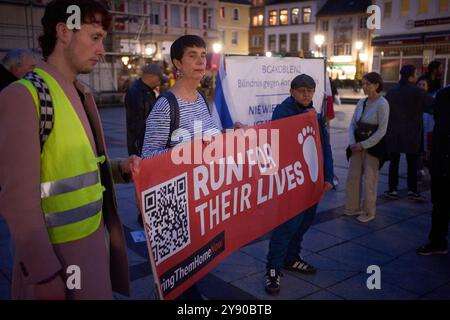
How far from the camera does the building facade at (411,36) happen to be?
30344 millimetres

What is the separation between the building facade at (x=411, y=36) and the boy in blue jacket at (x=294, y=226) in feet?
94.8

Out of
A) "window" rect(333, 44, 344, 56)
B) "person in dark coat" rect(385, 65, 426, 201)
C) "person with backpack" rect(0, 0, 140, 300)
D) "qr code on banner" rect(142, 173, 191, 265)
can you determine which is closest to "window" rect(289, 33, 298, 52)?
"window" rect(333, 44, 344, 56)

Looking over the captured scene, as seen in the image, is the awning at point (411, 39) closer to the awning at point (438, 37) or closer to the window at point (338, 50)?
the awning at point (438, 37)

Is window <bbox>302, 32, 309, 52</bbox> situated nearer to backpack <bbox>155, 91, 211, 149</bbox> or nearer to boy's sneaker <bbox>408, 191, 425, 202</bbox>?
boy's sneaker <bbox>408, 191, 425, 202</bbox>

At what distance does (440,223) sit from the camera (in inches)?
175

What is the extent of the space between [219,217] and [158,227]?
2.08 feet

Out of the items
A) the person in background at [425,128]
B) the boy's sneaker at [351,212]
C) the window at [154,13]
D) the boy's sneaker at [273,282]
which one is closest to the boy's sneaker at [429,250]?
the boy's sneaker at [351,212]

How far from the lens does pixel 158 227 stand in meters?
2.34

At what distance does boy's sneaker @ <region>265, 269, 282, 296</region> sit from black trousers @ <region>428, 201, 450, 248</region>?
2.00 metres

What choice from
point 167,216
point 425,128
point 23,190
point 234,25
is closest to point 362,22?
point 234,25

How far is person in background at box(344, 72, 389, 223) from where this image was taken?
5312 mm

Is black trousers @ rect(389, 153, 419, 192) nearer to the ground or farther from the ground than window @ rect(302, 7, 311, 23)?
nearer to the ground
